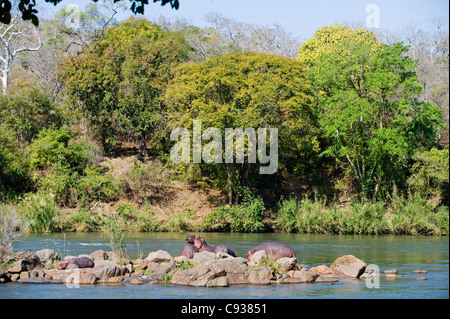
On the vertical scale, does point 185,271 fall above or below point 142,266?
above

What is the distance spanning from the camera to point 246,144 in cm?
3469

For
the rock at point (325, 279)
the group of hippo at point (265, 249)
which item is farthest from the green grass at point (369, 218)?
the rock at point (325, 279)

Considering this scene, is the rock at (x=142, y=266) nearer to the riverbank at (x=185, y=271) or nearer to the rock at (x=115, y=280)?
the riverbank at (x=185, y=271)

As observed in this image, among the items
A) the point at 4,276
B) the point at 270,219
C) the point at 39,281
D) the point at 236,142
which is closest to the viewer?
the point at 39,281

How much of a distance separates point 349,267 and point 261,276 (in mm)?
A: 2735

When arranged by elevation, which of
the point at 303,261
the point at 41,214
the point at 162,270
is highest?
the point at 41,214

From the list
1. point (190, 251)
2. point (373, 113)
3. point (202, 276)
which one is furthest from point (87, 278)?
point (373, 113)

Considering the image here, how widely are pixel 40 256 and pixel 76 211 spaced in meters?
16.5

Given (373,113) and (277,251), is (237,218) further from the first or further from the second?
(277,251)

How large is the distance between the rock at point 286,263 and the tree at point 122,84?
24506 mm

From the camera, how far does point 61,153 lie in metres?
37.8

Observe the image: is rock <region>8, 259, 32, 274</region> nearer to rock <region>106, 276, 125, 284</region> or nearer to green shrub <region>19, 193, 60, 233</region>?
rock <region>106, 276, 125, 284</region>

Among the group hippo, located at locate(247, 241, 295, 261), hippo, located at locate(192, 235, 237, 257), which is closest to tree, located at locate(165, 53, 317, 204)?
hippo, located at locate(192, 235, 237, 257)

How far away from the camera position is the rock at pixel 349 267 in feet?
57.8
